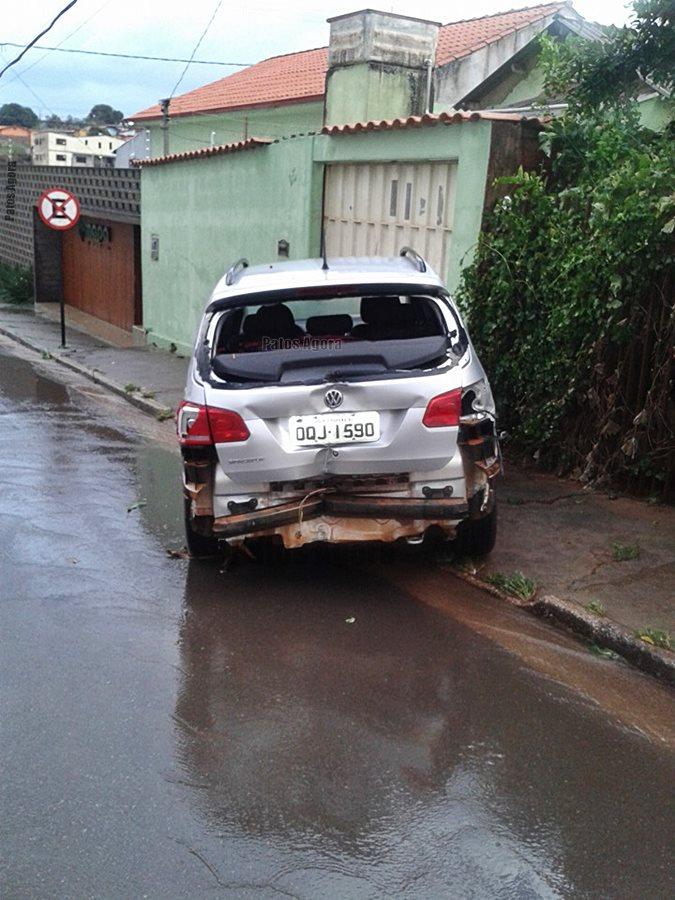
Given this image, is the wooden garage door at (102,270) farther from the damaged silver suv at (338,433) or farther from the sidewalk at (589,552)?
the damaged silver suv at (338,433)

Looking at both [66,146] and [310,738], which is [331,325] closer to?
[310,738]

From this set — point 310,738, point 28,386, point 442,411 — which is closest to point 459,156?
point 442,411

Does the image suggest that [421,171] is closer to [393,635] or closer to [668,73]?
[668,73]

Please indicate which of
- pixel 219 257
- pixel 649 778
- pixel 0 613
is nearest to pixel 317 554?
pixel 0 613

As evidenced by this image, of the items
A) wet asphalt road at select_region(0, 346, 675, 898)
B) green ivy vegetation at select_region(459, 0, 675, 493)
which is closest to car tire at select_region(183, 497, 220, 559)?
wet asphalt road at select_region(0, 346, 675, 898)

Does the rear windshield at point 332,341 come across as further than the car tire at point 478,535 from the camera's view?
No

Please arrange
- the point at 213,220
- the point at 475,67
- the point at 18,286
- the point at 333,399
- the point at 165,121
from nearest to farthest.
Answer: the point at 333,399
the point at 213,220
the point at 475,67
the point at 18,286
the point at 165,121

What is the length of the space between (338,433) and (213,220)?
10.4 metres

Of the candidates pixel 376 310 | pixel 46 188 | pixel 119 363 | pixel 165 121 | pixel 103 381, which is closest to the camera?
pixel 376 310

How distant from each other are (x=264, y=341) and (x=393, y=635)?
2.26 m

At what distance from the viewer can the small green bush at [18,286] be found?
87.0 feet

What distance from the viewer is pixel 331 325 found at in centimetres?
672

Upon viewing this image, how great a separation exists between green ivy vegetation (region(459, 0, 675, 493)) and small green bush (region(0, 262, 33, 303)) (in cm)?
2022

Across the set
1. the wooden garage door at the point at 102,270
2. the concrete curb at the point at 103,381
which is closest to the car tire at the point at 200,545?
the concrete curb at the point at 103,381
